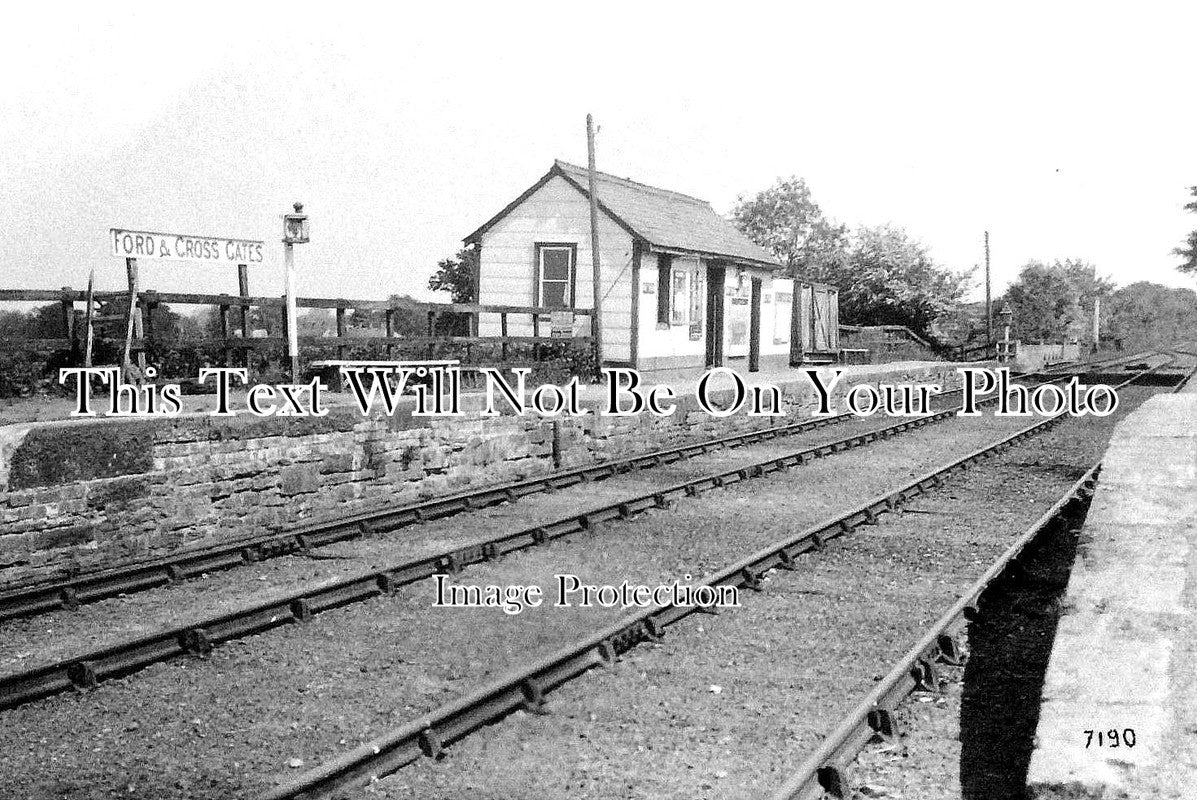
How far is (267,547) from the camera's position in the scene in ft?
29.1

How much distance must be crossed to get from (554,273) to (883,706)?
18385 millimetres

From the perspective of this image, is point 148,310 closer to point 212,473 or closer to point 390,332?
point 212,473

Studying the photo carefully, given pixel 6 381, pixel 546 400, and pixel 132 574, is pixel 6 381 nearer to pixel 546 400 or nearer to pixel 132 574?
pixel 132 574

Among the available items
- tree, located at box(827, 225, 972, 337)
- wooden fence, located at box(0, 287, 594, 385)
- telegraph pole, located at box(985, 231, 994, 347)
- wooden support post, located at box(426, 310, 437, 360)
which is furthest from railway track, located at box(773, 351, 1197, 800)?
telegraph pole, located at box(985, 231, 994, 347)

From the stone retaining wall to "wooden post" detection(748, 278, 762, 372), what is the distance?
1431cm

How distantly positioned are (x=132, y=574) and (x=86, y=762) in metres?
3.40

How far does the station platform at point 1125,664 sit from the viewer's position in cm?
388

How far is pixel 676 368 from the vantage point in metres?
24.2

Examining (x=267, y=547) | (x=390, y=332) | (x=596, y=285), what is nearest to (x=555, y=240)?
(x=596, y=285)

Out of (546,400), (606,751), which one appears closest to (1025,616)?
(606,751)

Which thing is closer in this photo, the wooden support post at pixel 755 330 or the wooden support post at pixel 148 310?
the wooden support post at pixel 148 310

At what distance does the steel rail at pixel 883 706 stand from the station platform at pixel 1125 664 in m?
0.66

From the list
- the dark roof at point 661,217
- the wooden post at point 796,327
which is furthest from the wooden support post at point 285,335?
the wooden post at point 796,327

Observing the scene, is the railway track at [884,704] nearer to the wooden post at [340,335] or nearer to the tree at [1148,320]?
the wooden post at [340,335]
